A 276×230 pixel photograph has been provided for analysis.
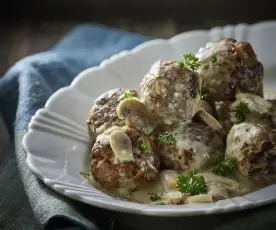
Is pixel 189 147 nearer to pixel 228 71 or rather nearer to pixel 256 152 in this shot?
pixel 256 152

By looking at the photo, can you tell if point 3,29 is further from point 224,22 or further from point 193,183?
point 193,183

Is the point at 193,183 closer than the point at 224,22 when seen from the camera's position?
Yes

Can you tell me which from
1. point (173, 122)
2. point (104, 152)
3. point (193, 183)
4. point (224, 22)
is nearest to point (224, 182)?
point (193, 183)

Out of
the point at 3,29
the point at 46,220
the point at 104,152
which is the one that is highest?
the point at 104,152

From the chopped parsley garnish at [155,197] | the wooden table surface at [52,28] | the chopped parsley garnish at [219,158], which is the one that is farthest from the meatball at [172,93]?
the wooden table surface at [52,28]

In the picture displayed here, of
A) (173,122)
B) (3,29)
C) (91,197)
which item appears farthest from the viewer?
(3,29)

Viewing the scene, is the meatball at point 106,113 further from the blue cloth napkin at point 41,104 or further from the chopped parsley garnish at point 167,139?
the blue cloth napkin at point 41,104

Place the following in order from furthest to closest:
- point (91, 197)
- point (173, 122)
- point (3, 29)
Answer: 1. point (3, 29)
2. point (173, 122)
3. point (91, 197)

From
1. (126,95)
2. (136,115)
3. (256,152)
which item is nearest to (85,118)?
(126,95)
